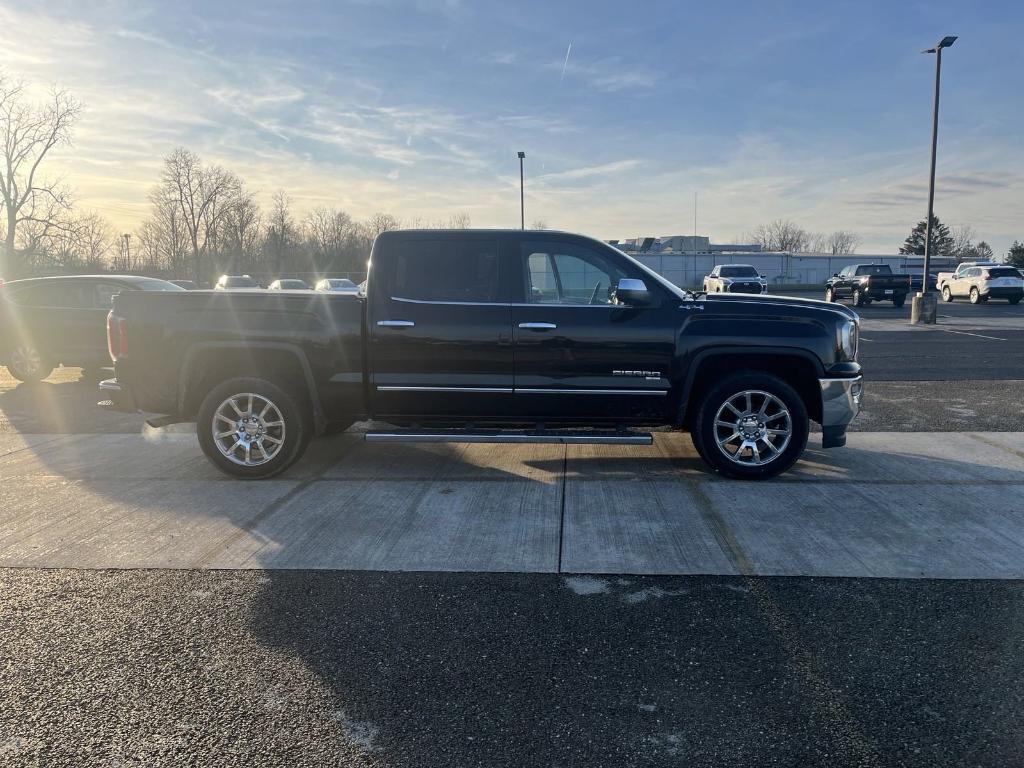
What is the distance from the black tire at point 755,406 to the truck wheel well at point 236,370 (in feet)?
10.6

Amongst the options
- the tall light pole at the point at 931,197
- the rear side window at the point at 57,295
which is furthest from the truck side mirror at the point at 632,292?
the tall light pole at the point at 931,197

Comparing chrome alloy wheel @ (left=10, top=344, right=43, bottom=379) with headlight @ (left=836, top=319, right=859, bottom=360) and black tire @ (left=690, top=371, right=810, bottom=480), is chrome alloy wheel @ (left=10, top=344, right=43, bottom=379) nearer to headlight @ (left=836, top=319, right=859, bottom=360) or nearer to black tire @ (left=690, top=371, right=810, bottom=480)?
black tire @ (left=690, top=371, right=810, bottom=480)

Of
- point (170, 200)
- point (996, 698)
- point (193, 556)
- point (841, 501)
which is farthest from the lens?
point (170, 200)

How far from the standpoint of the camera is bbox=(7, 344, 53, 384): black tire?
36.9 feet

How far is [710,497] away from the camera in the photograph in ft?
18.1

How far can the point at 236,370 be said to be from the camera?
20.1 feet

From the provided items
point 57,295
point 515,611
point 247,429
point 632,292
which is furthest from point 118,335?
point 57,295

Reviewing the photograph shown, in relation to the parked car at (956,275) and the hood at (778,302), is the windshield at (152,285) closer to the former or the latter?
the hood at (778,302)

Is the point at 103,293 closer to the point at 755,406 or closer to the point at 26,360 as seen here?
the point at 26,360

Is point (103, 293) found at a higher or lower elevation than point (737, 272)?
lower

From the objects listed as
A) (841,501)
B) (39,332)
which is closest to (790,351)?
(841,501)

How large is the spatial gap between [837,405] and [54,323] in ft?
35.9

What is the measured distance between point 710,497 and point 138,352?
186 inches

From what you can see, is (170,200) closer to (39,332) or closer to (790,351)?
(39,332)
